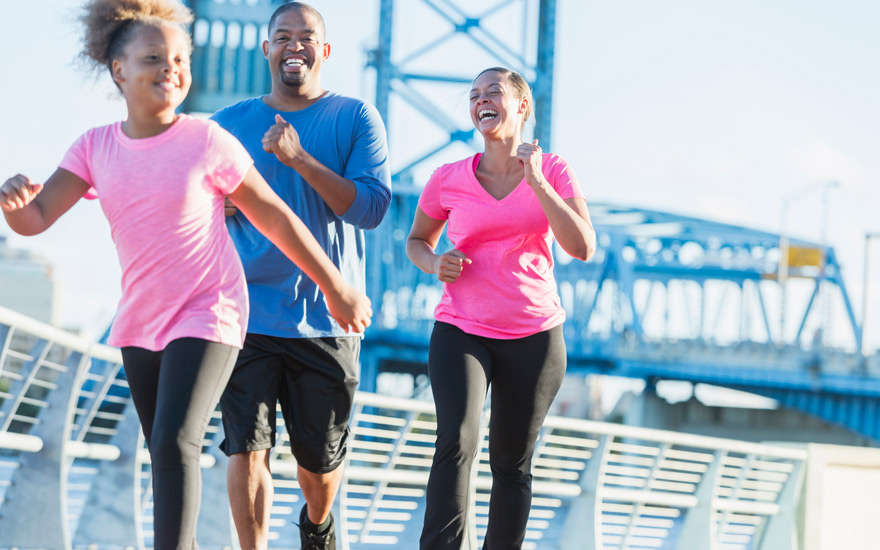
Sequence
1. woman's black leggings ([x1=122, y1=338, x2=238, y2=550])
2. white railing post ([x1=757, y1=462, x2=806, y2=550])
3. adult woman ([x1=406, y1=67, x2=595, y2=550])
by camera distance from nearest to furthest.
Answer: woman's black leggings ([x1=122, y1=338, x2=238, y2=550]) < adult woman ([x1=406, y1=67, x2=595, y2=550]) < white railing post ([x1=757, y1=462, x2=806, y2=550])

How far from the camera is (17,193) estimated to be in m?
2.59

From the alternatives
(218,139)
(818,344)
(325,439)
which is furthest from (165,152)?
(818,344)

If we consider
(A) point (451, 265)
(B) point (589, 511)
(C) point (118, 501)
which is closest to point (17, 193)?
(A) point (451, 265)

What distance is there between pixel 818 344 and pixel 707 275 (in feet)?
84.7

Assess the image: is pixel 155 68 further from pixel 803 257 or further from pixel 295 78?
pixel 803 257

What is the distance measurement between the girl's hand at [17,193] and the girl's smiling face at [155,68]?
287mm

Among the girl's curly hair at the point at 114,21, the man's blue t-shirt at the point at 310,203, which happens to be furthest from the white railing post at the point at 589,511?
the girl's curly hair at the point at 114,21

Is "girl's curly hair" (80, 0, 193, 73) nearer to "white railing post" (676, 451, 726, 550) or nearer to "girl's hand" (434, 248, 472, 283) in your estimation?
"girl's hand" (434, 248, 472, 283)

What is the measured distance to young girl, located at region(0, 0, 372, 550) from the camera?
259 centimetres

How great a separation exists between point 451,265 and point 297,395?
579 millimetres

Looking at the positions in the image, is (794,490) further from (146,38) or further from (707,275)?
(707,275)

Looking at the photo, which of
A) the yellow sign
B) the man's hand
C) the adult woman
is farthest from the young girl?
the yellow sign

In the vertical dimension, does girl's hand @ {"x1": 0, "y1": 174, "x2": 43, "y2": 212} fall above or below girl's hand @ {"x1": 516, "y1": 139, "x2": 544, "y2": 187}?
below

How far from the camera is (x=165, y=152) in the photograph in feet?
8.72
